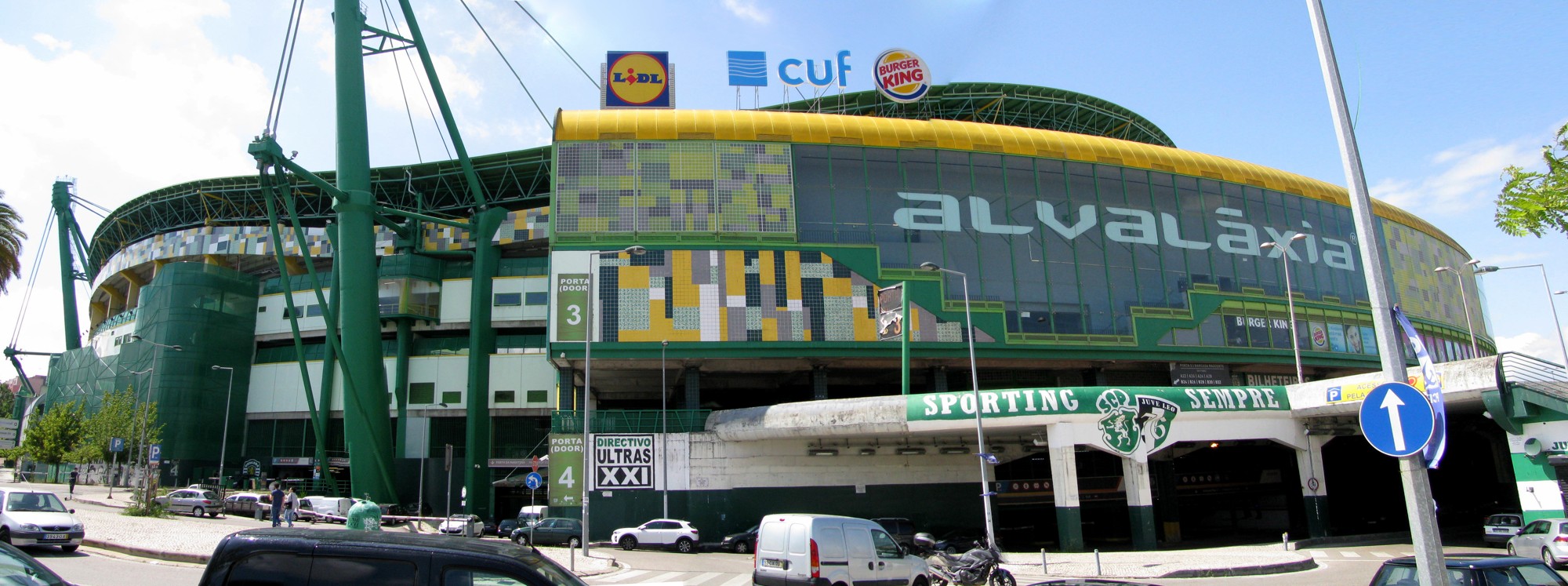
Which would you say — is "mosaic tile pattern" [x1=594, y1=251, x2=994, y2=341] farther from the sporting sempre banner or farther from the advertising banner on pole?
the sporting sempre banner

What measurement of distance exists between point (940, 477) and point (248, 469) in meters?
53.1

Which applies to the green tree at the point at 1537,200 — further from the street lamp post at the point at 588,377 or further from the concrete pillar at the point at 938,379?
the concrete pillar at the point at 938,379

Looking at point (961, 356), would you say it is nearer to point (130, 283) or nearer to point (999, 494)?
point (999, 494)

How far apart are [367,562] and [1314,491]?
36927 millimetres

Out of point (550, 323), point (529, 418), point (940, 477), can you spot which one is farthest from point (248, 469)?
point (940, 477)

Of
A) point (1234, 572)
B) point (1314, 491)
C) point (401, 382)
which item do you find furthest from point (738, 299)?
point (401, 382)

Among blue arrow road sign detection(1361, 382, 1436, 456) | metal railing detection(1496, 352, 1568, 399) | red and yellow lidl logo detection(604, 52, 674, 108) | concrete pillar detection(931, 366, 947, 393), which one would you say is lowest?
blue arrow road sign detection(1361, 382, 1436, 456)

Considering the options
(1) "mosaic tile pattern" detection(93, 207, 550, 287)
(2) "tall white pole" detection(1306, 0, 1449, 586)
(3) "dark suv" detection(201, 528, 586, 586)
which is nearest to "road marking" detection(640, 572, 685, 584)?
(3) "dark suv" detection(201, 528, 586, 586)

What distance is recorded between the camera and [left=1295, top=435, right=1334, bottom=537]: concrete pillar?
3512 centimetres

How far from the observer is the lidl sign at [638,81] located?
50.9 metres

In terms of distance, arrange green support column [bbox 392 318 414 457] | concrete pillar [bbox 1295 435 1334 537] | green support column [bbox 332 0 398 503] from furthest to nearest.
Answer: green support column [bbox 392 318 414 457]
green support column [bbox 332 0 398 503]
concrete pillar [bbox 1295 435 1334 537]

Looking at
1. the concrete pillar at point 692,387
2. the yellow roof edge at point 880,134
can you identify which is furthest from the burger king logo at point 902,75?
the concrete pillar at point 692,387

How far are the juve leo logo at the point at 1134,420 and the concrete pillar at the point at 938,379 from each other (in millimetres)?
13640

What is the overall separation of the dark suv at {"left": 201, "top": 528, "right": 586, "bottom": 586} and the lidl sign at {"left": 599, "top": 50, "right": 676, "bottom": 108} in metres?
44.2
